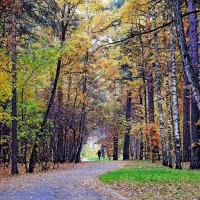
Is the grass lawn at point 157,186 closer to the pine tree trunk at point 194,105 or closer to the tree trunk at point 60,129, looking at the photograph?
the pine tree trunk at point 194,105

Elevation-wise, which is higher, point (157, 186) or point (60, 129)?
point (60, 129)

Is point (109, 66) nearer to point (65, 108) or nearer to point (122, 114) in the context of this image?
point (65, 108)

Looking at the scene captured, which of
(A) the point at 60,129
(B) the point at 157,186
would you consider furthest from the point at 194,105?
(A) the point at 60,129

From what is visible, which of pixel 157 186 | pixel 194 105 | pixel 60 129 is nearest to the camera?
pixel 157 186

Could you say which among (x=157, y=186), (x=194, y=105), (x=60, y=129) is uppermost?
(x=194, y=105)

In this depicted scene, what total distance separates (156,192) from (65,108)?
64.4ft

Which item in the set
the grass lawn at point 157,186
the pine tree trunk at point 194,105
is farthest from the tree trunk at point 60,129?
the grass lawn at point 157,186

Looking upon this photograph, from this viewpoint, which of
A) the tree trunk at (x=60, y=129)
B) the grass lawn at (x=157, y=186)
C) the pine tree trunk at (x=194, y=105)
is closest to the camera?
the grass lawn at (x=157, y=186)

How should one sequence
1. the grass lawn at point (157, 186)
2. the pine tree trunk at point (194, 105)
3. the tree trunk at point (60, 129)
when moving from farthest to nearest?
the tree trunk at point (60, 129)
the pine tree trunk at point (194, 105)
the grass lawn at point (157, 186)

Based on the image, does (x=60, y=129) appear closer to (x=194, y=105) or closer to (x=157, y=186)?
(x=194, y=105)

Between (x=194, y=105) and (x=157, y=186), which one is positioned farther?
(x=194, y=105)

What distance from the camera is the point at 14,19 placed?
1728 centimetres

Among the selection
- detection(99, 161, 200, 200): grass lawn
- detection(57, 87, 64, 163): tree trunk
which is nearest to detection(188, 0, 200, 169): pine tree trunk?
detection(99, 161, 200, 200): grass lawn

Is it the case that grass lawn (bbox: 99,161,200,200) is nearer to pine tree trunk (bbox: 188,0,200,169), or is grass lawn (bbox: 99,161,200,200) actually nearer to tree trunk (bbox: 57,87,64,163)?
pine tree trunk (bbox: 188,0,200,169)
